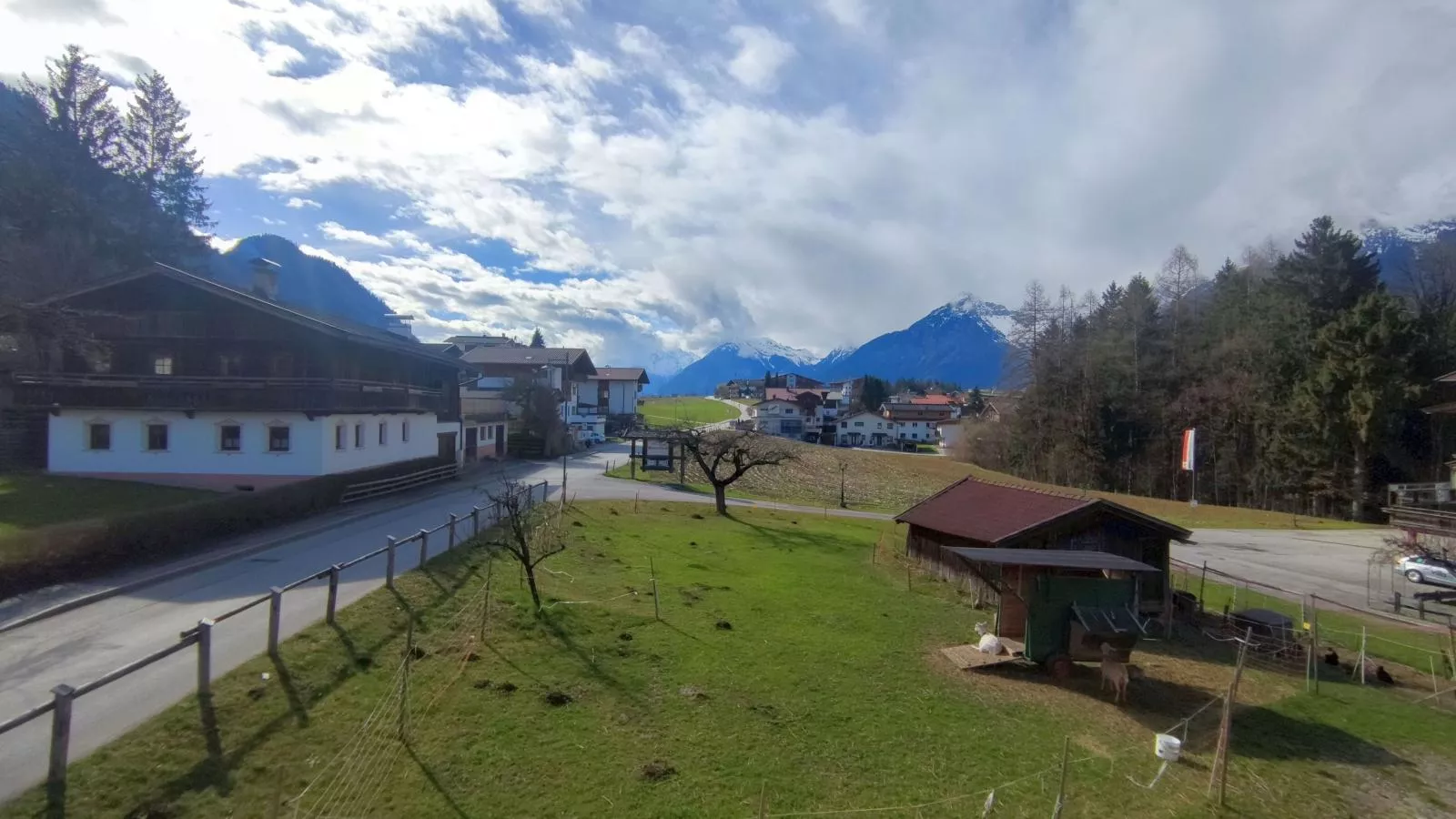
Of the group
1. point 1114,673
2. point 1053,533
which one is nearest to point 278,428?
point 1053,533

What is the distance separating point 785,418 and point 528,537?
110 metres

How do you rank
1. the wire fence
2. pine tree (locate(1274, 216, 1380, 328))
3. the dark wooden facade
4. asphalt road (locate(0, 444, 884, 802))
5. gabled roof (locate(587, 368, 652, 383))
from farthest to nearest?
1. gabled roof (locate(587, 368, 652, 383))
2. pine tree (locate(1274, 216, 1380, 328))
3. the dark wooden facade
4. the wire fence
5. asphalt road (locate(0, 444, 884, 802))

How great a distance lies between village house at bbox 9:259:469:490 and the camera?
90.9 feet

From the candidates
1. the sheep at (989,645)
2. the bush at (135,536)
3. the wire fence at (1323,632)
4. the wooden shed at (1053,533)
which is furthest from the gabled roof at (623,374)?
the sheep at (989,645)

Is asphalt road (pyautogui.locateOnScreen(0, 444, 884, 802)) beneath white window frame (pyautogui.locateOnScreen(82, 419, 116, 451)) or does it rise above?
beneath

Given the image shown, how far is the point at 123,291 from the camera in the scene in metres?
28.9

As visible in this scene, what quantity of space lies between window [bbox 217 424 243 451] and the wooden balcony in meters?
0.90

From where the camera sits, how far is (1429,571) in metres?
30.1

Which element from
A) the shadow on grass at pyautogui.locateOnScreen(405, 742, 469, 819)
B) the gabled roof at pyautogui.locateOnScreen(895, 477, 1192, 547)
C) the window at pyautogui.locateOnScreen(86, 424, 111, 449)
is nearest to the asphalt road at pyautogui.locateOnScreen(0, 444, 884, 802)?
the shadow on grass at pyautogui.locateOnScreen(405, 742, 469, 819)

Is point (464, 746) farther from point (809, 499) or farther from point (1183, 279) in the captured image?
point (1183, 279)

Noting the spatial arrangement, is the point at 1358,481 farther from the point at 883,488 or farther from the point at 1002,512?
the point at 1002,512

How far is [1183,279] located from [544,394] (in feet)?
191

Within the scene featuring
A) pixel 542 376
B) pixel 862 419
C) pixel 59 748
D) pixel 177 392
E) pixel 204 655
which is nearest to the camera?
pixel 59 748

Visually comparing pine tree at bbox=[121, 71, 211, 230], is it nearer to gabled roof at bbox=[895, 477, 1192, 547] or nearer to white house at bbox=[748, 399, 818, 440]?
gabled roof at bbox=[895, 477, 1192, 547]
